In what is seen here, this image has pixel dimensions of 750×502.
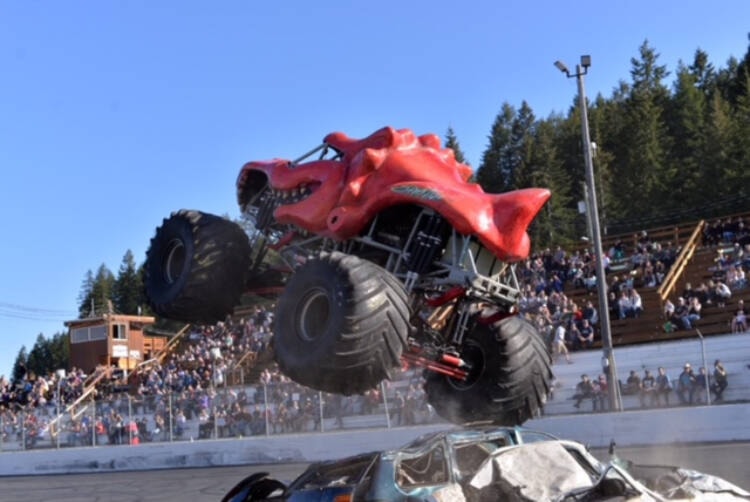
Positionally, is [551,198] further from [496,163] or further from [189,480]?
[189,480]

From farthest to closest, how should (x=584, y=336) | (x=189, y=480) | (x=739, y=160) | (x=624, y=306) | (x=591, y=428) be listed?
(x=739, y=160) < (x=624, y=306) < (x=584, y=336) < (x=591, y=428) < (x=189, y=480)

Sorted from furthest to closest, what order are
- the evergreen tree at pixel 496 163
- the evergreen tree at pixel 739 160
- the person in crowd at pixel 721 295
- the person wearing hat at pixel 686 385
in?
the evergreen tree at pixel 496 163
the evergreen tree at pixel 739 160
the person in crowd at pixel 721 295
the person wearing hat at pixel 686 385

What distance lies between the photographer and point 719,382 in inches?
690

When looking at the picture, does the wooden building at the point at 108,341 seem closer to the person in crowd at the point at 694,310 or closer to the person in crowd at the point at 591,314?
the person in crowd at the point at 591,314

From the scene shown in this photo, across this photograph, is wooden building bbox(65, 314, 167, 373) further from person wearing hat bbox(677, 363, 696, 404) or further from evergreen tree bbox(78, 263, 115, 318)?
evergreen tree bbox(78, 263, 115, 318)

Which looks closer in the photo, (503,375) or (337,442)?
(503,375)

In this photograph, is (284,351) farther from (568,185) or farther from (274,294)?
(568,185)

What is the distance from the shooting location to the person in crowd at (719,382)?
57.1 feet

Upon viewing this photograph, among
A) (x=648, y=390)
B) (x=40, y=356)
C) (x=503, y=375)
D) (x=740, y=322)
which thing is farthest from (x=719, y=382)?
(x=40, y=356)

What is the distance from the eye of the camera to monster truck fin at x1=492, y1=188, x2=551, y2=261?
25.1 feet

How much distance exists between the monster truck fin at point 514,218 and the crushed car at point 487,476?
1.59 meters

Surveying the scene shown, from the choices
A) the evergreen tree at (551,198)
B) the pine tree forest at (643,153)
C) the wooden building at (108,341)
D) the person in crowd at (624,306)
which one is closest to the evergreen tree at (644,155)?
the pine tree forest at (643,153)

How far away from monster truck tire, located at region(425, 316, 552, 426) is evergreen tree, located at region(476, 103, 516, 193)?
6278 centimetres

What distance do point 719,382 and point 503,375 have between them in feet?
33.8
